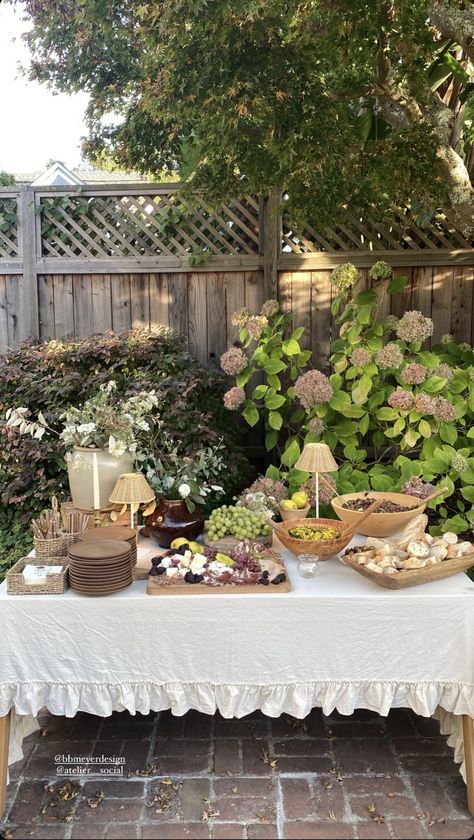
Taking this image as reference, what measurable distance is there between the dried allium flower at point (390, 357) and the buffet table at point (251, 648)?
4.77 feet

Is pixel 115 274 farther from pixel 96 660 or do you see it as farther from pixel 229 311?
pixel 96 660

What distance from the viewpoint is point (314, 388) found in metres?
3.18

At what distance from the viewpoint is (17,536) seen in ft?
12.3

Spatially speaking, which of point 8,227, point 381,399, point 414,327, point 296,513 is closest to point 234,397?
point 381,399

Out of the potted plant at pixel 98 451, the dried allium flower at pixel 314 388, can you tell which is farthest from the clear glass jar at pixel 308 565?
the dried allium flower at pixel 314 388

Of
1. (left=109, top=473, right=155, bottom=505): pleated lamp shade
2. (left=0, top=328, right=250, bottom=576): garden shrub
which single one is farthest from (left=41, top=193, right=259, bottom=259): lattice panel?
(left=109, top=473, right=155, bottom=505): pleated lamp shade

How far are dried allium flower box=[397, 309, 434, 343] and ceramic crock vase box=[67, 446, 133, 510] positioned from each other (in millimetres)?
1554

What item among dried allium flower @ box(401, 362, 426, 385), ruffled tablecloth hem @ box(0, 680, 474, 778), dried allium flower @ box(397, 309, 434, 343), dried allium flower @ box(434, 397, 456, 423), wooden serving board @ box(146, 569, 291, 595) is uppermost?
dried allium flower @ box(397, 309, 434, 343)

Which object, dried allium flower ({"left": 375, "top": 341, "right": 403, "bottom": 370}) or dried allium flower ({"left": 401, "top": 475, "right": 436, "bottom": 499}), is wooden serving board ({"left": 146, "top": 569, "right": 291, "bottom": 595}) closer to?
dried allium flower ({"left": 401, "top": 475, "right": 436, "bottom": 499})

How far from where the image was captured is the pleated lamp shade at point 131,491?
2273mm

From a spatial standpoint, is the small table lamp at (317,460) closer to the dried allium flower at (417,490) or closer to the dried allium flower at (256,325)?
the dried allium flower at (417,490)

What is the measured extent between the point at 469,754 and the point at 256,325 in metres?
2.21

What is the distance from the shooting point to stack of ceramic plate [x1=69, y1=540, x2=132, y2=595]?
6.24ft

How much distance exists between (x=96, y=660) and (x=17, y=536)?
2.03m
